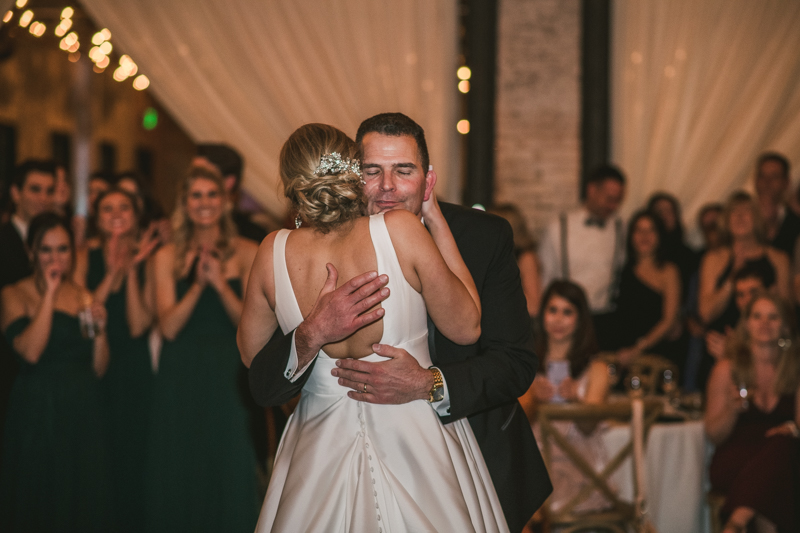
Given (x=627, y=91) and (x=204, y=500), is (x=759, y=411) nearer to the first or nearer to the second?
(x=204, y=500)

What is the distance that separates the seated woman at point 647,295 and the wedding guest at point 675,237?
39 cm

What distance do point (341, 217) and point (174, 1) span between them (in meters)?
4.56

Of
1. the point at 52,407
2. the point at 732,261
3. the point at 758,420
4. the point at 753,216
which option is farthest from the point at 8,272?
the point at 753,216

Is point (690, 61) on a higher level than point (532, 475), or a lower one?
higher

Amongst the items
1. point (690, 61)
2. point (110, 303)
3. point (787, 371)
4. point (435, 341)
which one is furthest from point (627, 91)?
point (435, 341)

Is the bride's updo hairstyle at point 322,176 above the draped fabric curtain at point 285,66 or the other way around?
the other way around

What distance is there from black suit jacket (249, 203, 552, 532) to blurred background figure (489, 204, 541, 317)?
2.72 metres

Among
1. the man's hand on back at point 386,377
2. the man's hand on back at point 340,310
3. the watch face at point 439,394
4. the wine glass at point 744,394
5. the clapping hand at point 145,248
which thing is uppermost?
the clapping hand at point 145,248

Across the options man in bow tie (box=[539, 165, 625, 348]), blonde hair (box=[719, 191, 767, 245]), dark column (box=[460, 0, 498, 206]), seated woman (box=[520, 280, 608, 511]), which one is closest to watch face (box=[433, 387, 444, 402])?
seated woman (box=[520, 280, 608, 511])

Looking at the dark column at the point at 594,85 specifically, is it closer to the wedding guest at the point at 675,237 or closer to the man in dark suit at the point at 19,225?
the wedding guest at the point at 675,237

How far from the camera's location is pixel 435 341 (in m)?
2.09

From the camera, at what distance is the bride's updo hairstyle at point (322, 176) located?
71.0 inches

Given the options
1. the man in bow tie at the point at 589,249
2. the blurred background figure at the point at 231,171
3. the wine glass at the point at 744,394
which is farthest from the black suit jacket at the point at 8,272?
the wine glass at the point at 744,394

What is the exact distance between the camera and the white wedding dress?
1.80m
